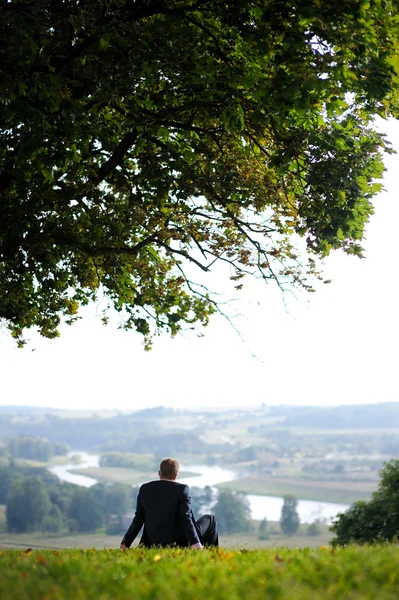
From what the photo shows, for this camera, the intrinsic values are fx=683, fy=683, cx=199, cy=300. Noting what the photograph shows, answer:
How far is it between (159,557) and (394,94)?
28.4ft

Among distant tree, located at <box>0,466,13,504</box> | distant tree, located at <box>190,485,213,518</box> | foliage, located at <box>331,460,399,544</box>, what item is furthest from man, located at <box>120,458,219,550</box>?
distant tree, located at <box>190,485,213,518</box>

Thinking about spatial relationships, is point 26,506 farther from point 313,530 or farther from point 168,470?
point 168,470

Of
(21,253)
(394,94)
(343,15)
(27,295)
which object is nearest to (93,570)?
(343,15)

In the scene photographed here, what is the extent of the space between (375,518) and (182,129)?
2370 centimetres

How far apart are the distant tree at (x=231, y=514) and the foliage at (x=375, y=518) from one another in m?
137

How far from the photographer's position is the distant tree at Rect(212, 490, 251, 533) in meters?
166

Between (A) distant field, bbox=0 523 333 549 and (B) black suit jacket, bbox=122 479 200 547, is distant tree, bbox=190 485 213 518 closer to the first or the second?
(A) distant field, bbox=0 523 333 549

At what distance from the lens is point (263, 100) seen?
1121cm

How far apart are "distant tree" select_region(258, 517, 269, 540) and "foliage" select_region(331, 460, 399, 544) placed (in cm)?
13007

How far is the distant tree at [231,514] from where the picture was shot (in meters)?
166

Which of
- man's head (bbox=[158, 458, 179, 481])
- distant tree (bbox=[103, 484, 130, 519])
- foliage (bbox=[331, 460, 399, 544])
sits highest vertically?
man's head (bbox=[158, 458, 179, 481])

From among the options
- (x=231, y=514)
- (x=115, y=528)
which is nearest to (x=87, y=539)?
(x=115, y=528)

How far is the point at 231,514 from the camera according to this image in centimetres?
16950

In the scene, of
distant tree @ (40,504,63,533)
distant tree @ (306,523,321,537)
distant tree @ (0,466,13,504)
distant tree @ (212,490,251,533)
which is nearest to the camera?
distant tree @ (40,504,63,533)
